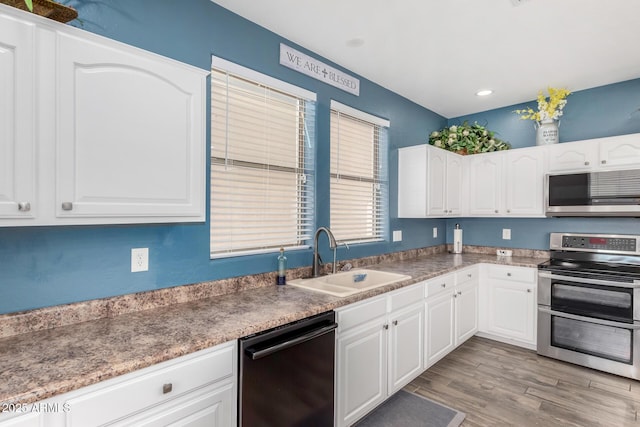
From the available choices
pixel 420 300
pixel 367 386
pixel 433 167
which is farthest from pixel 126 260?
pixel 433 167

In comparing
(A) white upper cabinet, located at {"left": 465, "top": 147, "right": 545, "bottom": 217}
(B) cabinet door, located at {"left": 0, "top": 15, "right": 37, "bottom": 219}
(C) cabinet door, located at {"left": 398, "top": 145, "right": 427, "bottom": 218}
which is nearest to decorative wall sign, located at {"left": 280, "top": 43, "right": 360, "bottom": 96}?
(C) cabinet door, located at {"left": 398, "top": 145, "right": 427, "bottom": 218}

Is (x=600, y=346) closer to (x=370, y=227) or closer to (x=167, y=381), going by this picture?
(x=370, y=227)

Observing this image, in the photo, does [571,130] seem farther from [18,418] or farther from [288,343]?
[18,418]

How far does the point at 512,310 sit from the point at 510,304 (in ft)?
0.20

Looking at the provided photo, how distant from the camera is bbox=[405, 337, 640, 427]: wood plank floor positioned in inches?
88.8

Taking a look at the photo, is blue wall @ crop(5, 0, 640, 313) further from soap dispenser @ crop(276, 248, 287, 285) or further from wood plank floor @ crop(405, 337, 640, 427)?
wood plank floor @ crop(405, 337, 640, 427)

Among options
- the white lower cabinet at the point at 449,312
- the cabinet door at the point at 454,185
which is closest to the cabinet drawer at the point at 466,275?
the white lower cabinet at the point at 449,312

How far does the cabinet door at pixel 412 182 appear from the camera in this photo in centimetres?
338

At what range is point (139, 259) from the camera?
1694 mm

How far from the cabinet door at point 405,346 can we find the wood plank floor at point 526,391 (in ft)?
0.69

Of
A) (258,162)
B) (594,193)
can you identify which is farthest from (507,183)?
(258,162)

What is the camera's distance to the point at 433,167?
136 inches

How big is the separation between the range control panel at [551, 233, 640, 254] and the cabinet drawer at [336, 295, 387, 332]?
2.48 meters

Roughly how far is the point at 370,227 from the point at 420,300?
91cm
